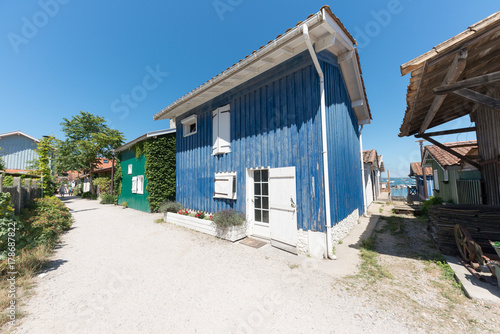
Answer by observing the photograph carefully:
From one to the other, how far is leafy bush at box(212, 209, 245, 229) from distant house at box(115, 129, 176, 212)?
16.3 ft

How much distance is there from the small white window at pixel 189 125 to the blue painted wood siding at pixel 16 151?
25.2 m

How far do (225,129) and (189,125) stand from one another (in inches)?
109

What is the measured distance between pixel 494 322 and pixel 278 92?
17.7ft

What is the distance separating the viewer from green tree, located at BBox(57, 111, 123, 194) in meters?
18.0

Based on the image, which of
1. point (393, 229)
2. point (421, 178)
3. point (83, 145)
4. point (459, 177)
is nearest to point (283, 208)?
point (393, 229)

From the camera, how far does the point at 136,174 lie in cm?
1077

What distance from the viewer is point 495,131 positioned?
4293mm

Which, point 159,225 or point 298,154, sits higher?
point 298,154

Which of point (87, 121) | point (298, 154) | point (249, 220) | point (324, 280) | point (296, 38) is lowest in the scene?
point (324, 280)

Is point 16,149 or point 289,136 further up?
point 16,149

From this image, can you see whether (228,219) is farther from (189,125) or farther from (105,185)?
(105,185)

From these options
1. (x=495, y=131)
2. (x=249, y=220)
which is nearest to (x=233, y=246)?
(x=249, y=220)

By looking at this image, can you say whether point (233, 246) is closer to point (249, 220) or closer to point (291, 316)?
point (249, 220)

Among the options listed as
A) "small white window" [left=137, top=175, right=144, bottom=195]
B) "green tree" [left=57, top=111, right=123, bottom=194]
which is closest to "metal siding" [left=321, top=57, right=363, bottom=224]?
"small white window" [left=137, top=175, right=144, bottom=195]
